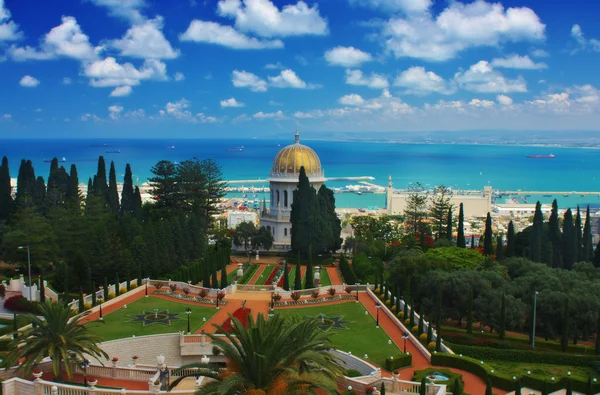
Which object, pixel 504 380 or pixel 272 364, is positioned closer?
pixel 272 364

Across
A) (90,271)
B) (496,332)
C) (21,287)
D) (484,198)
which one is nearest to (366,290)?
(496,332)

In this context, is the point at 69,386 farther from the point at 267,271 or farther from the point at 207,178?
the point at 207,178

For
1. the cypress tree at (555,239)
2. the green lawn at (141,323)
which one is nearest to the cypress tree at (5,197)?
the green lawn at (141,323)

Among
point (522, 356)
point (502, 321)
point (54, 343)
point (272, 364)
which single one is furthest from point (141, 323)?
point (522, 356)

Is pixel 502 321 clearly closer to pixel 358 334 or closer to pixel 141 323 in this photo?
pixel 358 334

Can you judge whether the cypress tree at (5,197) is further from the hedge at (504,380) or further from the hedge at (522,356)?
the hedge at (504,380)
